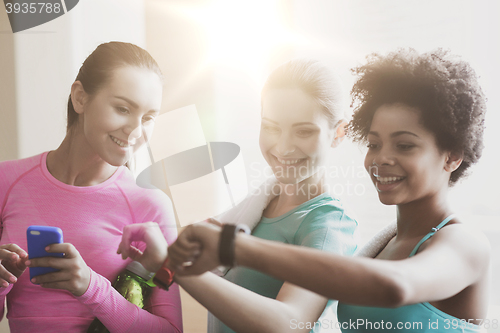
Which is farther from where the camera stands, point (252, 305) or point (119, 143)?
point (119, 143)

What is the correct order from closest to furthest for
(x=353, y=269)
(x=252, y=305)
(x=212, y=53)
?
1. (x=353, y=269)
2. (x=252, y=305)
3. (x=212, y=53)

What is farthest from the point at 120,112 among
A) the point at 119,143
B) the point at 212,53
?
the point at 212,53

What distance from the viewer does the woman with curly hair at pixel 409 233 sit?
0.31 metres

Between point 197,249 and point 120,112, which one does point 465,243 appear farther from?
point 120,112

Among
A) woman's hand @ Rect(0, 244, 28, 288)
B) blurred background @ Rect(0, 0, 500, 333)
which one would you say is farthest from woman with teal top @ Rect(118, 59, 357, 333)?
woman's hand @ Rect(0, 244, 28, 288)

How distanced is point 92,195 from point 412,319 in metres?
0.46

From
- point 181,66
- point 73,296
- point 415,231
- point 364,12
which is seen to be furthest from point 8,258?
point 364,12

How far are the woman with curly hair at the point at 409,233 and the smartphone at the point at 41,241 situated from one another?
3.2 inches

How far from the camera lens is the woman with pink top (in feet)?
1.76

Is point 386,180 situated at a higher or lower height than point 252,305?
higher

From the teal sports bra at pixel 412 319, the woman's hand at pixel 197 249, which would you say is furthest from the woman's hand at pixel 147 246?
the teal sports bra at pixel 412 319

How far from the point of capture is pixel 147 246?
18.8 inches

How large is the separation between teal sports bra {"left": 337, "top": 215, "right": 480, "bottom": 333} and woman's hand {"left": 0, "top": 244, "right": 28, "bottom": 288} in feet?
1.44

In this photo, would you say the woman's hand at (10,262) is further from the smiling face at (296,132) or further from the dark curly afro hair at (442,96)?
the dark curly afro hair at (442,96)
